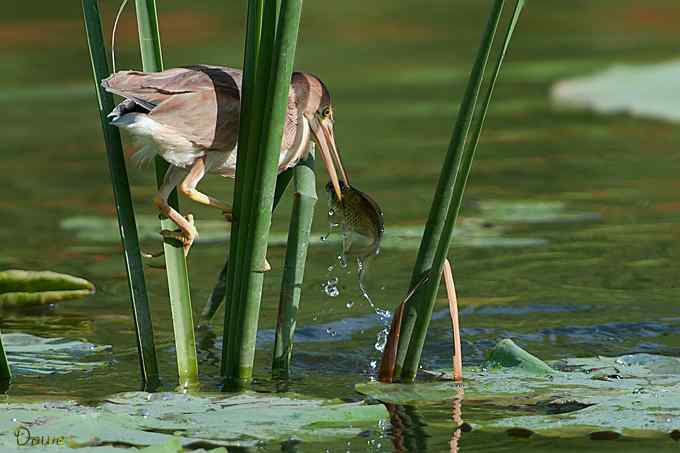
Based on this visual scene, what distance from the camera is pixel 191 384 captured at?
3410 mm

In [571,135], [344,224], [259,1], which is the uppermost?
[259,1]

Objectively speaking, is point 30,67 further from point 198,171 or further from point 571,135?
point 198,171

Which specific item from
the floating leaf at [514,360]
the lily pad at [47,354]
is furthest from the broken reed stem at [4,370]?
the floating leaf at [514,360]

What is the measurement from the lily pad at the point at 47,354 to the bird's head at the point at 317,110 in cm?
93

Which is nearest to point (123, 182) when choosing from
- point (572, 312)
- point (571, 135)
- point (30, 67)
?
point (572, 312)

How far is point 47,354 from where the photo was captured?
412cm

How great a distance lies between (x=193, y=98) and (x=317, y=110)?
560 mm

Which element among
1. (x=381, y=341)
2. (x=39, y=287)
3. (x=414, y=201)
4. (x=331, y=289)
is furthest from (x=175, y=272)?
(x=414, y=201)

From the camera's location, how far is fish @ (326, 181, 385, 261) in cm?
345

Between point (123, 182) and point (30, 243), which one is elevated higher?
point (123, 182)

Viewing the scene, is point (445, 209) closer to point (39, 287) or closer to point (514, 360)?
point (514, 360)

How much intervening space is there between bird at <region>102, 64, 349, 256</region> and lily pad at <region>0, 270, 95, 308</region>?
1.19m

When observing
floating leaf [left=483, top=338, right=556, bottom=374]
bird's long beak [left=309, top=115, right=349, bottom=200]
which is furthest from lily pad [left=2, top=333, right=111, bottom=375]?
floating leaf [left=483, top=338, right=556, bottom=374]

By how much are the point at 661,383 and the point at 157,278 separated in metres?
2.63
